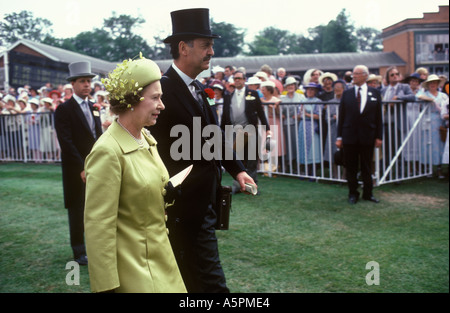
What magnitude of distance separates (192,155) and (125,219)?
83 cm

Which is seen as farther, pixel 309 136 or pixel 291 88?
pixel 291 88

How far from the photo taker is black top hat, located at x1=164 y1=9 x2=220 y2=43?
3137 millimetres

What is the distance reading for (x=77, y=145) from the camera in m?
4.89

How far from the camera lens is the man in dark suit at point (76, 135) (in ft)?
15.8

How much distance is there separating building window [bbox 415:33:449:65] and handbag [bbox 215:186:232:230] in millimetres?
48987

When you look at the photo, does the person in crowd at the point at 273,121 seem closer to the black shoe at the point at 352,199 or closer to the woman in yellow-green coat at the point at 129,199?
the black shoe at the point at 352,199

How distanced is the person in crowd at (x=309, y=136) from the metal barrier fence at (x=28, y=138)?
5.27 metres

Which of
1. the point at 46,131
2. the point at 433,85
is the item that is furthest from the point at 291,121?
the point at 46,131

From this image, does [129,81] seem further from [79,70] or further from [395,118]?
[395,118]

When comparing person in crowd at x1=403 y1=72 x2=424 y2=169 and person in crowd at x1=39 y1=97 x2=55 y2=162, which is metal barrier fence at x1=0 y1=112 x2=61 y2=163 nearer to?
person in crowd at x1=39 y1=97 x2=55 y2=162

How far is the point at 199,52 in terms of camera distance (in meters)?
3.19

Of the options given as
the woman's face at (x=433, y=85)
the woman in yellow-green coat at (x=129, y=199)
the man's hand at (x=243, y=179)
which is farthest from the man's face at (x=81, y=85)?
the woman's face at (x=433, y=85)

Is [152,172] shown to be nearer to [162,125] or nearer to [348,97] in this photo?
[162,125]
